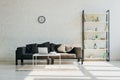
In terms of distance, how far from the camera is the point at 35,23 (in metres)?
11.2

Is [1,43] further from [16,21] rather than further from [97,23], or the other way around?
[97,23]

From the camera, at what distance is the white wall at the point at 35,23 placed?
11125mm

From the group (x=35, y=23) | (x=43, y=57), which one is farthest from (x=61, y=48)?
(x=35, y=23)

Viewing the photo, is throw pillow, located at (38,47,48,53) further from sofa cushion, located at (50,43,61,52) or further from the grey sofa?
sofa cushion, located at (50,43,61,52)

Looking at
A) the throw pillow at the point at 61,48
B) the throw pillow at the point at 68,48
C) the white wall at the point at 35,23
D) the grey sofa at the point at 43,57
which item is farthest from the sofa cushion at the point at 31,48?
the throw pillow at the point at 68,48

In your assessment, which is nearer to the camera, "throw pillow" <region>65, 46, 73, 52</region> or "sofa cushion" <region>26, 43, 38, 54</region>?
"sofa cushion" <region>26, 43, 38, 54</region>

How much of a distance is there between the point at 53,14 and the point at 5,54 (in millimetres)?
2621

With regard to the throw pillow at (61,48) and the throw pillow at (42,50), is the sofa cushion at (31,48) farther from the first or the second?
the throw pillow at (61,48)

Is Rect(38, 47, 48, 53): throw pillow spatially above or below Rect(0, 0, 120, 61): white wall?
below

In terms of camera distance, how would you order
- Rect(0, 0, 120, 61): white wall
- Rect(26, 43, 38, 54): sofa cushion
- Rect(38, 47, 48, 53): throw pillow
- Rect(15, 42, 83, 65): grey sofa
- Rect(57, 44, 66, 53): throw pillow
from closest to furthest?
Rect(38, 47, 48, 53): throw pillow < Rect(15, 42, 83, 65): grey sofa < Rect(26, 43, 38, 54): sofa cushion < Rect(57, 44, 66, 53): throw pillow < Rect(0, 0, 120, 61): white wall

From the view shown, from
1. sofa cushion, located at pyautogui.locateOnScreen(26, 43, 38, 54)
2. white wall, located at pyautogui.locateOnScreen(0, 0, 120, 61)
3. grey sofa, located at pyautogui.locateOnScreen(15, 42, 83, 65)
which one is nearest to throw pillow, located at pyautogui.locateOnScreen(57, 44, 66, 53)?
grey sofa, located at pyautogui.locateOnScreen(15, 42, 83, 65)

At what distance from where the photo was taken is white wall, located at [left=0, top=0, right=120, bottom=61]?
11125mm

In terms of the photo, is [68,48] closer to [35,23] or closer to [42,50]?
[42,50]

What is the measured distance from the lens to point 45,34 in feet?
36.5
